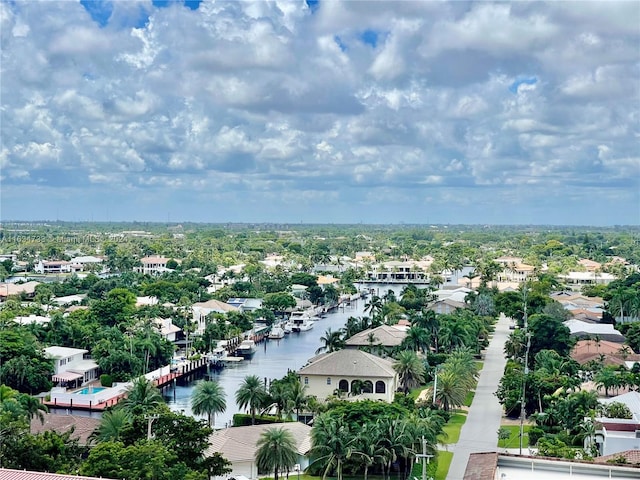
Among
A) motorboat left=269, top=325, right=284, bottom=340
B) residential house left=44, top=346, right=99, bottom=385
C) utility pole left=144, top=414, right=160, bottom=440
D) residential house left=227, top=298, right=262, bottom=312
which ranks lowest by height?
motorboat left=269, top=325, right=284, bottom=340

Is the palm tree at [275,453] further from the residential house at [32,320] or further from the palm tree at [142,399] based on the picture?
the residential house at [32,320]

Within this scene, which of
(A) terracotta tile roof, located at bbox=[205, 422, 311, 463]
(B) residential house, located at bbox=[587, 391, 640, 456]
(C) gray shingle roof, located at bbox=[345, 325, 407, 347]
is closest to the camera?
(B) residential house, located at bbox=[587, 391, 640, 456]

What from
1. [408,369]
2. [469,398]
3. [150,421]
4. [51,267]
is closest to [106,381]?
[408,369]

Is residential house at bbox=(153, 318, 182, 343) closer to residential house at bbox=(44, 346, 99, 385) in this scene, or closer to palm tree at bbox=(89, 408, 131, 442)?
residential house at bbox=(44, 346, 99, 385)

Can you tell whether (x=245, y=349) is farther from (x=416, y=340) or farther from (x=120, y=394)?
(x=120, y=394)

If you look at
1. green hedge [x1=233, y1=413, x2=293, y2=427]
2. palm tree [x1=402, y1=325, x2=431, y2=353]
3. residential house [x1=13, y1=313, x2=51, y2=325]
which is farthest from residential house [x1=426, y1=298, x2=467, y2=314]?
green hedge [x1=233, y1=413, x2=293, y2=427]

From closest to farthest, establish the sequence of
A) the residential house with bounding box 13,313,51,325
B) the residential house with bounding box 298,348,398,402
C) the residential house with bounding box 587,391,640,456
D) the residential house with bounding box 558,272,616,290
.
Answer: the residential house with bounding box 587,391,640,456, the residential house with bounding box 298,348,398,402, the residential house with bounding box 13,313,51,325, the residential house with bounding box 558,272,616,290

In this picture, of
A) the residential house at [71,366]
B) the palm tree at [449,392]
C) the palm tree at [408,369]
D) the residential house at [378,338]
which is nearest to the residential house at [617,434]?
the palm tree at [449,392]
